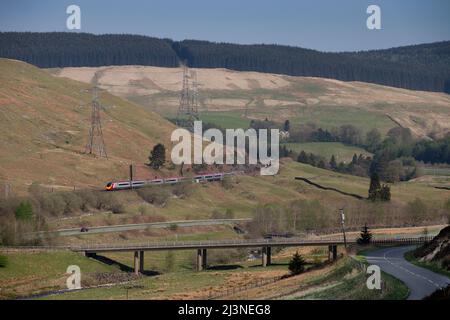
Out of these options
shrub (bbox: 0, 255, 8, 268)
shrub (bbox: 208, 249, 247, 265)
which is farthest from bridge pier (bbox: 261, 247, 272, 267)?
shrub (bbox: 0, 255, 8, 268)

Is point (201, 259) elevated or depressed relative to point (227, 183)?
elevated

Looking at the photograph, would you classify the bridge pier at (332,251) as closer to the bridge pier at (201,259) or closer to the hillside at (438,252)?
the bridge pier at (201,259)

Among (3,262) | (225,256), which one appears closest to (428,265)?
(3,262)

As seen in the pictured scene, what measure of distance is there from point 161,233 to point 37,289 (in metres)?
41.1

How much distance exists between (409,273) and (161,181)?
96.6m

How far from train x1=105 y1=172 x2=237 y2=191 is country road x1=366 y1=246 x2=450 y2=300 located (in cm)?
6926

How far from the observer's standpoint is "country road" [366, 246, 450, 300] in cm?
6211

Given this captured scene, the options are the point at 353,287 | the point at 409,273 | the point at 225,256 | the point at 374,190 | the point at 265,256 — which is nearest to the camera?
the point at 353,287

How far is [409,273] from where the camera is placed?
2783 inches

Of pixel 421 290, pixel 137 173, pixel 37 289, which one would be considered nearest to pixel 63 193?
pixel 137 173

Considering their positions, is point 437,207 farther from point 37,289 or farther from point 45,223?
point 37,289

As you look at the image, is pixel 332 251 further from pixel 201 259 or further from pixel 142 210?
pixel 142 210

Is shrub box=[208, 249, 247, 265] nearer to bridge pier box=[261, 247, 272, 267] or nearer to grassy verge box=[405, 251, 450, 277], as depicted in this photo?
bridge pier box=[261, 247, 272, 267]

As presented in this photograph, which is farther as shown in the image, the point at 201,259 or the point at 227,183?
the point at 227,183
